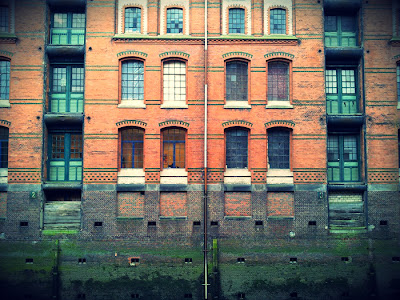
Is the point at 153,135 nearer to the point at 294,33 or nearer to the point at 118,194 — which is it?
the point at 118,194

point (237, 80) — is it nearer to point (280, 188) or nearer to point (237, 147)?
point (237, 147)

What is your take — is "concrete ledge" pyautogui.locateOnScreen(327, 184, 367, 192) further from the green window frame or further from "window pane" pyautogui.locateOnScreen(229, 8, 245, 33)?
the green window frame

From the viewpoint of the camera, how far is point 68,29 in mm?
15141

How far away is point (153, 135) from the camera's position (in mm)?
14586

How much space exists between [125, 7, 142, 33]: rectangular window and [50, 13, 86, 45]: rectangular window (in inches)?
79.3

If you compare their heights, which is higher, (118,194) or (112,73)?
(112,73)

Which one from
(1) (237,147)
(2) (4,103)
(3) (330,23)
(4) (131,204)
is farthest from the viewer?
(3) (330,23)

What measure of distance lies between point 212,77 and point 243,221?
6.60 metres

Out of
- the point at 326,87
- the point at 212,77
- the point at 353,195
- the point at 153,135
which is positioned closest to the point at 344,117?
the point at 326,87

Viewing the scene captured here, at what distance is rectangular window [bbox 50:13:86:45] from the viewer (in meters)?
15.1

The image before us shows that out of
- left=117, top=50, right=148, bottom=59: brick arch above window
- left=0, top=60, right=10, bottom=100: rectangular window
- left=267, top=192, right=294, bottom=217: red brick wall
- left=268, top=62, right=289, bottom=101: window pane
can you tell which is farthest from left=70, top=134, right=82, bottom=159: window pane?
left=268, top=62, right=289, bottom=101: window pane

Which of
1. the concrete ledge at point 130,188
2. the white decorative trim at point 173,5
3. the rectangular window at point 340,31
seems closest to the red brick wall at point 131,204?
the concrete ledge at point 130,188

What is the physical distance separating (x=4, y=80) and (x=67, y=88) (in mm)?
2906

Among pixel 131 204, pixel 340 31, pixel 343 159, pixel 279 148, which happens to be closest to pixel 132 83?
pixel 131 204
